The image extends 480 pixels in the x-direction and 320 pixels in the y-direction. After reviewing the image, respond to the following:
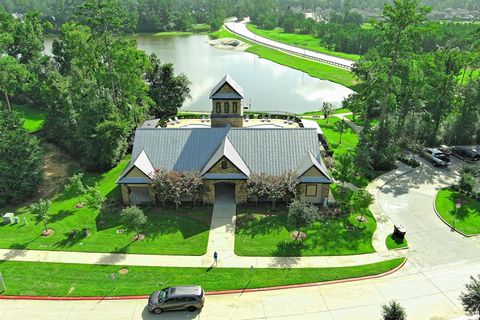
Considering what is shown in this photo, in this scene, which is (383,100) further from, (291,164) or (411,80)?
(291,164)

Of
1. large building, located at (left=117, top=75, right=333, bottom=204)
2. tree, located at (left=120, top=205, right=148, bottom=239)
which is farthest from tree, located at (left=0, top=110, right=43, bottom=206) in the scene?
tree, located at (left=120, top=205, right=148, bottom=239)

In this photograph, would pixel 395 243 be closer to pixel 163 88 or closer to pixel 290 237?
pixel 290 237

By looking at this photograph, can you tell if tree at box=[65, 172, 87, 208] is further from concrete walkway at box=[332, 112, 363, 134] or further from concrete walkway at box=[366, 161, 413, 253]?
concrete walkway at box=[332, 112, 363, 134]

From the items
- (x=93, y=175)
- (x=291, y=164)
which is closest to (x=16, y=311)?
(x=93, y=175)

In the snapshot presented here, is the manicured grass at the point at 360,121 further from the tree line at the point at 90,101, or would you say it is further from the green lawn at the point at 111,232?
the green lawn at the point at 111,232

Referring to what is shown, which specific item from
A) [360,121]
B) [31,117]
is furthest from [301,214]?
[31,117]
